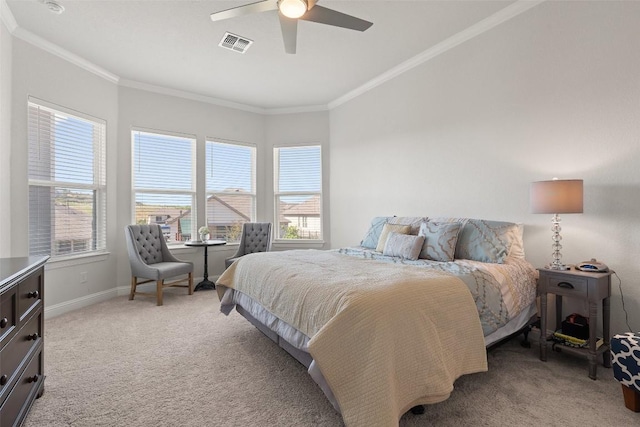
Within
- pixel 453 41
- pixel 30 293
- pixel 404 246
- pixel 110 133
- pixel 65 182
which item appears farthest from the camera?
pixel 110 133

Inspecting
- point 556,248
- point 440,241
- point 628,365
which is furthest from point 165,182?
point 628,365

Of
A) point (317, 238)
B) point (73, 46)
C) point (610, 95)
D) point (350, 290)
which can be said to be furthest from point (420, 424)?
point (73, 46)

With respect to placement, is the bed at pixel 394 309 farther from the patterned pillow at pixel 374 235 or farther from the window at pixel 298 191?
the window at pixel 298 191

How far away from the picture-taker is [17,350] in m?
1.59

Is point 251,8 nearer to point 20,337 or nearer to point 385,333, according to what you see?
point 385,333

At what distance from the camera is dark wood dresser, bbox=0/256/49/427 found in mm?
1425

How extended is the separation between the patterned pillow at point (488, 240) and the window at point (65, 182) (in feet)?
14.7

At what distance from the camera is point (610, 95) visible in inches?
94.8

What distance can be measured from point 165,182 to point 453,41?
14.4 ft

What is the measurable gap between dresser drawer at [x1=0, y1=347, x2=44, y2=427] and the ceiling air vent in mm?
3192

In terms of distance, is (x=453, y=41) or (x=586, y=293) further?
(x=453, y=41)

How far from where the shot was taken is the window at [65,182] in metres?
3.47

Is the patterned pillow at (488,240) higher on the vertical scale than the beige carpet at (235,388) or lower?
higher

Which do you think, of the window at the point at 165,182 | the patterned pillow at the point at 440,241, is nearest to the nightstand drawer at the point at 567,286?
the patterned pillow at the point at 440,241
